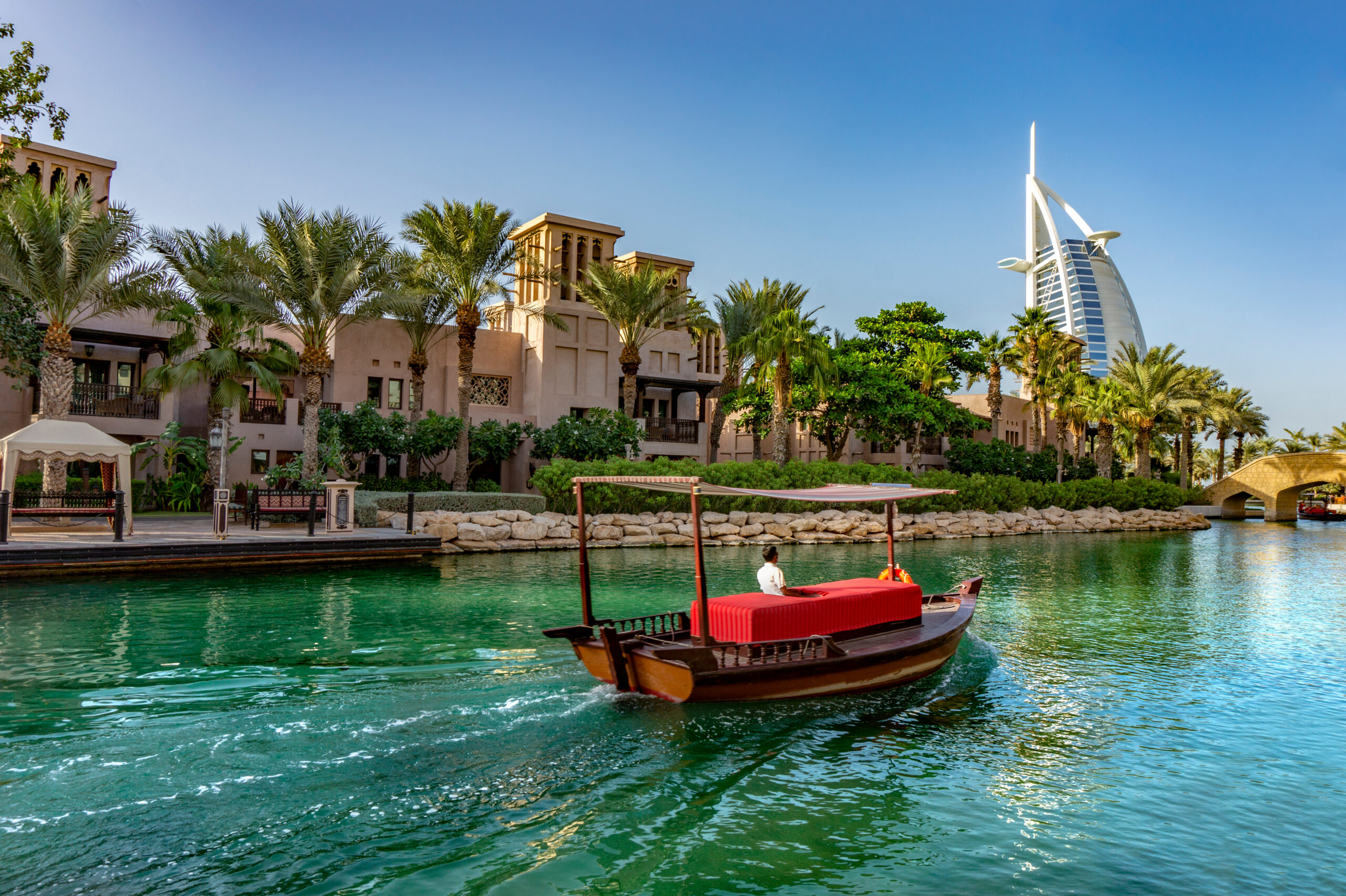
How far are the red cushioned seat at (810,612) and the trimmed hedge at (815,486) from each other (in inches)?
372

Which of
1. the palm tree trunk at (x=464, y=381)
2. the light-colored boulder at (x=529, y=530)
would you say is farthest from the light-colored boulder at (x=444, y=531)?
the palm tree trunk at (x=464, y=381)

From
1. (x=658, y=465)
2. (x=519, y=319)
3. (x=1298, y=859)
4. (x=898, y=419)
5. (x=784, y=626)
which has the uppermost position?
(x=519, y=319)

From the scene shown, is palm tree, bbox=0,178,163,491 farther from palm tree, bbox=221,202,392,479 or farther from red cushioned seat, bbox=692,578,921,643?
red cushioned seat, bbox=692,578,921,643

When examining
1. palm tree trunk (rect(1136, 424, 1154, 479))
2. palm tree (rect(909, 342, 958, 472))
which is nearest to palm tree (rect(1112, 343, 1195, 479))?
palm tree trunk (rect(1136, 424, 1154, 479))

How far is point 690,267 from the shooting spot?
160 feet

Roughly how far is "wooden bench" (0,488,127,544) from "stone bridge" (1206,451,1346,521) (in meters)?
65.5

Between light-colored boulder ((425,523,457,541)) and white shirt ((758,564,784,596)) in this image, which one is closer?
white shirt ((758,564,784,596))

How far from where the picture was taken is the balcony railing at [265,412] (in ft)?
107

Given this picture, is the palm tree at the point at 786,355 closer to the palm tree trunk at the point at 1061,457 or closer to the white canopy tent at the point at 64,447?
the palm tree trunk at the point at 1061,457

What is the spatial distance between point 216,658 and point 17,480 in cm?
2129

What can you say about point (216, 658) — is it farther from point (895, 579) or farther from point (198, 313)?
point (198, 313)

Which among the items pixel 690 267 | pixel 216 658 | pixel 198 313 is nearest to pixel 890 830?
pixel 216 658

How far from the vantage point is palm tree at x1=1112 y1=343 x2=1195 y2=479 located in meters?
51.3

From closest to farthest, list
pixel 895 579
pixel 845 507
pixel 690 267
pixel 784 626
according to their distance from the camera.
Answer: pixel 784 626
pixel 895 579
pixel 845 507
pixel 690 267
